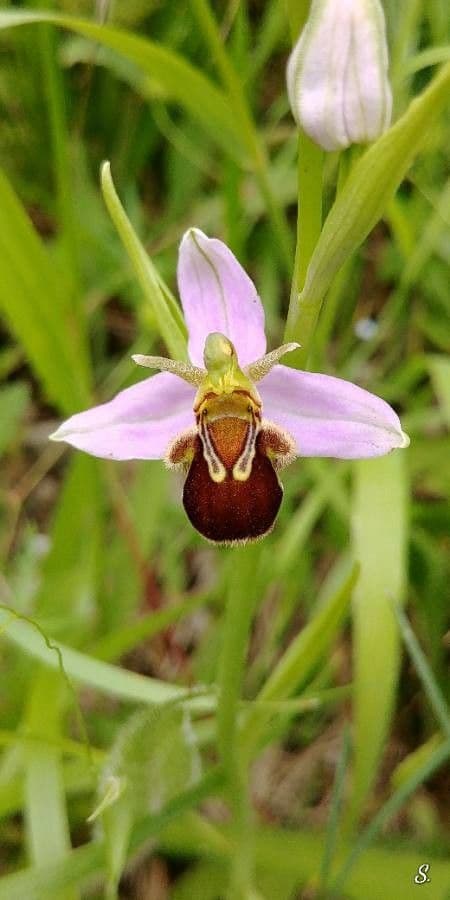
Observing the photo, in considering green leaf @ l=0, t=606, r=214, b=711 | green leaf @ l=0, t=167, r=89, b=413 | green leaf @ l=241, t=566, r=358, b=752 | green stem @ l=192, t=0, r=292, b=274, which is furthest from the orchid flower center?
green leaf @ l=0, t=167, r=89, b=413

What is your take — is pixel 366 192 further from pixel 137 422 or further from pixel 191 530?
pixel 191 530

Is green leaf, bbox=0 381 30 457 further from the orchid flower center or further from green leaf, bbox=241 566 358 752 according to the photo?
the orchid flower center

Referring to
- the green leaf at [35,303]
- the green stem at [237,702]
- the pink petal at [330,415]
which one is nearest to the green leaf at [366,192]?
the pink petal at [330,415]

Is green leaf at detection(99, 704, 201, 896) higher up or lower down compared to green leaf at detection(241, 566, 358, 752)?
lower down

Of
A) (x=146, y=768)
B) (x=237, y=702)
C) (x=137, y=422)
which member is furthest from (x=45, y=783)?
(x=137, y=422)

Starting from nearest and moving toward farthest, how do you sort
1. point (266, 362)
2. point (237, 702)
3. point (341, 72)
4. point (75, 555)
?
1. point (341, 72)
2. point (266, 362)
3. point (237, 702)
4. point (75, 555)
